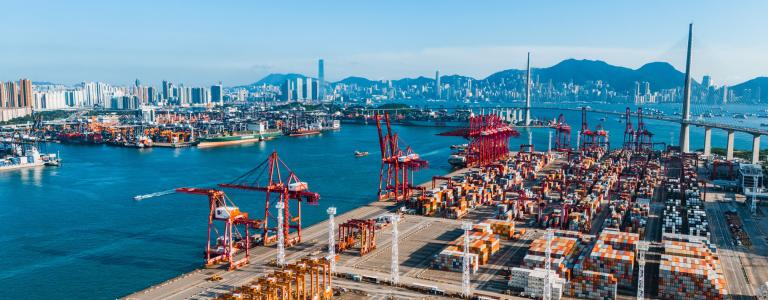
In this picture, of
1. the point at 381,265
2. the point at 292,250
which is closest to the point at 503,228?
the point at 381,265

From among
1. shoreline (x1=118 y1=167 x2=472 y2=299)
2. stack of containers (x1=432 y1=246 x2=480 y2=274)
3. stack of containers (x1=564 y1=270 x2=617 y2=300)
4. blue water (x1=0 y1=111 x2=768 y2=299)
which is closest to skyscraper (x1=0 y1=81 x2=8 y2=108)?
blue water (x1=0 y1=111 x2=768 y2=299)

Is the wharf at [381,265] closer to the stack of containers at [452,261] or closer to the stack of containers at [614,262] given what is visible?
the stack of containers at [452,261]

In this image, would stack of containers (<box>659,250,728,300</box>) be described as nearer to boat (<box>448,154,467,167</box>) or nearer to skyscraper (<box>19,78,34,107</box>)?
boat (<box>448,154,467,167</box>)

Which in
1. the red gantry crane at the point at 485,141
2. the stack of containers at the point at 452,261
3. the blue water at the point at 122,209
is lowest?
the blue water at the point at 122,209

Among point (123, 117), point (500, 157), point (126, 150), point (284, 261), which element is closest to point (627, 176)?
point (500, 157)

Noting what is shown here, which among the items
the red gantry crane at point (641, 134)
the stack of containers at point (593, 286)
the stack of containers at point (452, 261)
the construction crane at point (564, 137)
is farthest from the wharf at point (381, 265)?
the construction crane at point (564, 137)

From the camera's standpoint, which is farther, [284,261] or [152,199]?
[152,199]

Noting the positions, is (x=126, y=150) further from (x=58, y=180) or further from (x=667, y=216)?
(x=667, y=216)
